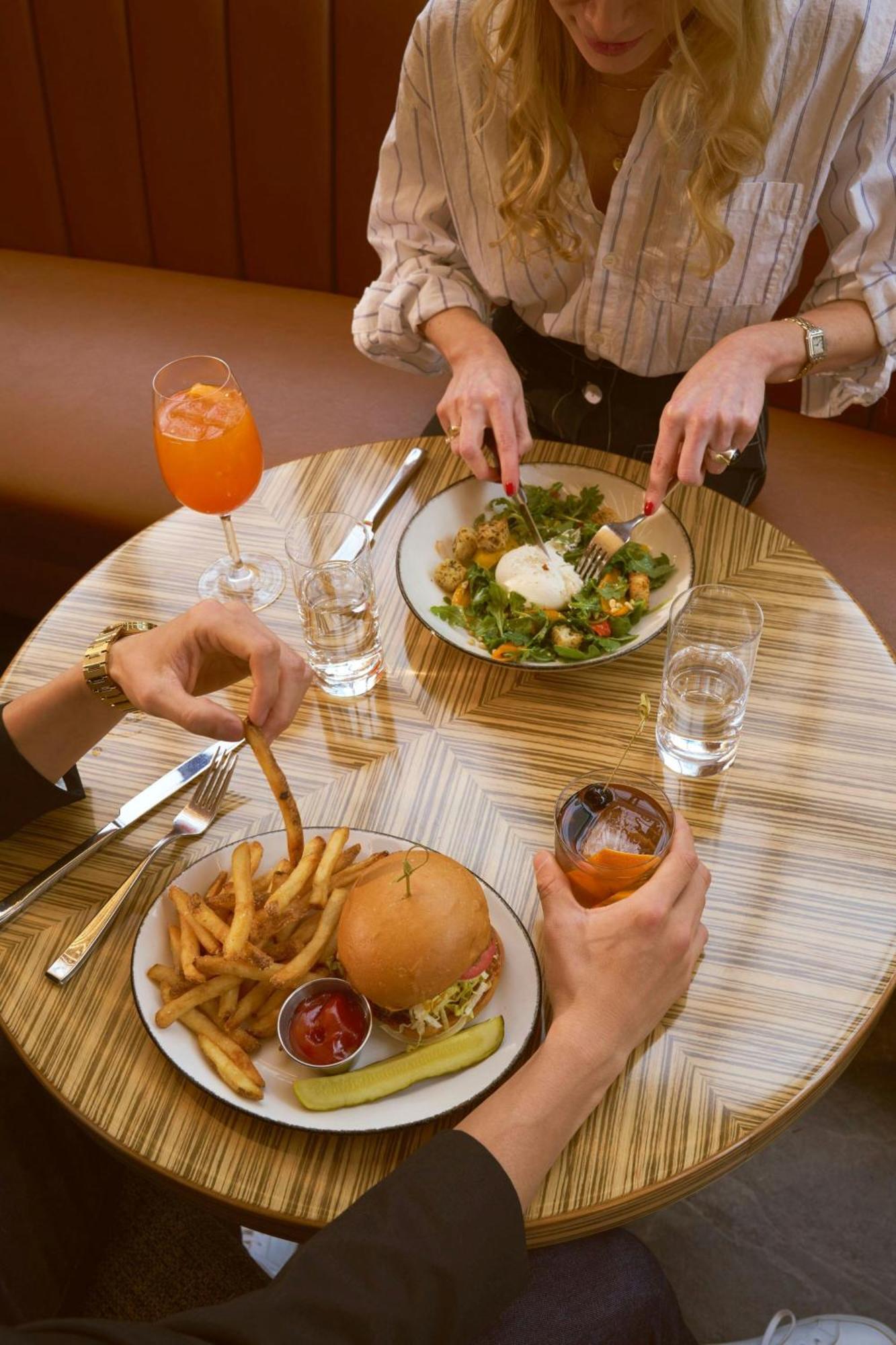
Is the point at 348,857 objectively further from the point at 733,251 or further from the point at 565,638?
the point at 733,251

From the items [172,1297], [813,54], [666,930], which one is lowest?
[172,1297]

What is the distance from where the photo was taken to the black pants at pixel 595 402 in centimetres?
219

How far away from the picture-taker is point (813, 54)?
1.71 meters

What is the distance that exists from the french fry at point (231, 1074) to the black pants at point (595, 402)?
1.43 metres

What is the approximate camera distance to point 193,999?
1158mm

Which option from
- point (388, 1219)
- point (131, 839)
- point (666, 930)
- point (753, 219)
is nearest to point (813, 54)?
point (753, 219)

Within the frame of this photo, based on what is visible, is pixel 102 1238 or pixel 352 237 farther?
pixel 352 237

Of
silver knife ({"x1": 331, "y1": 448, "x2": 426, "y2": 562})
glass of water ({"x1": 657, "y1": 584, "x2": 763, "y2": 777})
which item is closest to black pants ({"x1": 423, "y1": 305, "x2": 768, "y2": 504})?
silver knife ({"x1": 331, "y1": 448, "x2": 426, "y2": 562})

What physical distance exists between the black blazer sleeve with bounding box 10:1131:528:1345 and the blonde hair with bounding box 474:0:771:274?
1478mm

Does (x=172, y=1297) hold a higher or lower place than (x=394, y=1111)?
lower

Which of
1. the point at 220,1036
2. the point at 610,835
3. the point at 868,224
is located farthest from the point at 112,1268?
the point at 868,224

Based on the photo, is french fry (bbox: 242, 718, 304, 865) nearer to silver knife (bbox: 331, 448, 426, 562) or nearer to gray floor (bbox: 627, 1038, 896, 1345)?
silver knife (bbox: 331, 448, 426, 562)

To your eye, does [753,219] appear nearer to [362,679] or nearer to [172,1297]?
[362,679]

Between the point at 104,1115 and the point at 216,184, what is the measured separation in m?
2.57
